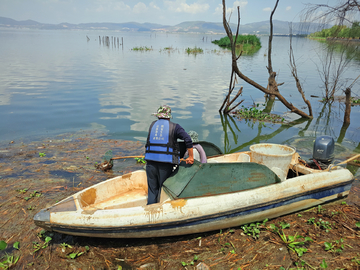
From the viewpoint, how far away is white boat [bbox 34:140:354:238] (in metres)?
3.72

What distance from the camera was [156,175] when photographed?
434cm

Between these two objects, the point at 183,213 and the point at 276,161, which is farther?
the point at 276,161

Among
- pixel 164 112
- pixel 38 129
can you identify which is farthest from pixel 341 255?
pixel 38 129

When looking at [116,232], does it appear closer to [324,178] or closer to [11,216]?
[11,216]

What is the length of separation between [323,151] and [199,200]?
3167 mm

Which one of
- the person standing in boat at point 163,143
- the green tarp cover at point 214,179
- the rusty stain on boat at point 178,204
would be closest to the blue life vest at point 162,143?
the person standing in boat at point 163,143

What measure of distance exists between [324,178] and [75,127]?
358 inches

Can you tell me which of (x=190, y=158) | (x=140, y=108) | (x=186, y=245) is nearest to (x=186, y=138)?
(x=190, y=158)

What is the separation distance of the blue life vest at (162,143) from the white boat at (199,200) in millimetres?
428

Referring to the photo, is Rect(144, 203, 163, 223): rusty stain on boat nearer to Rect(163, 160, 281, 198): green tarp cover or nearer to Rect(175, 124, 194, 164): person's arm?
Rect(163, 160, 281, 198): green tarp cover

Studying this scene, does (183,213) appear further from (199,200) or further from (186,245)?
(186,245)

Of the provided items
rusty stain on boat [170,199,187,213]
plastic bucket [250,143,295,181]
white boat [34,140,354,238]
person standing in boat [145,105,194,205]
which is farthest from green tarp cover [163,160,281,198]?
plastic bucket [250,143,295,181]

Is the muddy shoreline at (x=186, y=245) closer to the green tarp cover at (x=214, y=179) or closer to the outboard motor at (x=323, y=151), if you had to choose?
the green tarp cover at (x=214, y=179)

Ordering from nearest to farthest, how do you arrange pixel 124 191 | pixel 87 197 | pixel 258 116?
pixel 87 197 < pixel 124 191 < pixel 258 116
